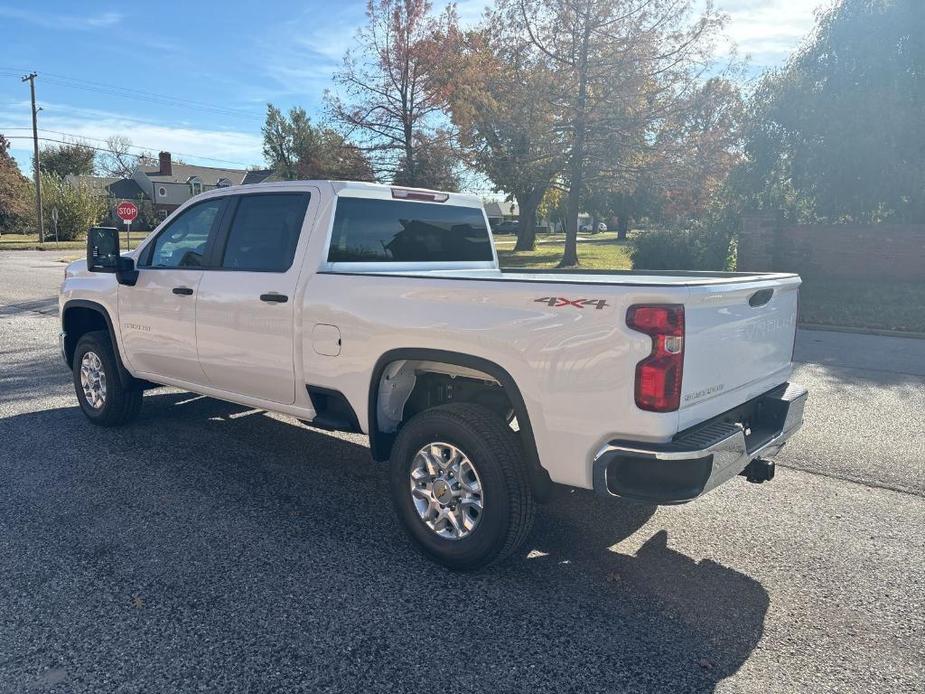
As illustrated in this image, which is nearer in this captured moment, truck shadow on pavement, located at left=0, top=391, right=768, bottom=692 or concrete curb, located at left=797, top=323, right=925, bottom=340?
truck shadow on pavement, located at left=0, top=391, right=768, bottom=692

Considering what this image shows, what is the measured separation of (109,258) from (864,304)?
46.8 feet

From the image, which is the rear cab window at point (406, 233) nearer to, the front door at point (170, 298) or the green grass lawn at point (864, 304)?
the front door at point (170, 298)

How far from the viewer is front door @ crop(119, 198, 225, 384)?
519 centimetres

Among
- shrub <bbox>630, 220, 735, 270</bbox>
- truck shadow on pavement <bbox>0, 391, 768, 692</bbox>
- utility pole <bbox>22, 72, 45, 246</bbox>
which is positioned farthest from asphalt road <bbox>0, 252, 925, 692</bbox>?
utility pole <bbox>22, 72, 45, 246</bbox>

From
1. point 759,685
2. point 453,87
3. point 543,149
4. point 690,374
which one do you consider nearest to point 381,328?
point 690,374

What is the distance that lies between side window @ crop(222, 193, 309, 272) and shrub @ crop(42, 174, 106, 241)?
50.7 m

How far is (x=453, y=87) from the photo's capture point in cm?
2492

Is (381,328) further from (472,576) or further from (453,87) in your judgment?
(453,87)

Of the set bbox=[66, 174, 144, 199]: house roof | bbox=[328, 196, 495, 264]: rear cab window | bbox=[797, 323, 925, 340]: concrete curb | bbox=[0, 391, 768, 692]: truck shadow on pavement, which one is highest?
bbox=[66, 174, 144, 199]: house roof

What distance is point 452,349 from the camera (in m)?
3.65

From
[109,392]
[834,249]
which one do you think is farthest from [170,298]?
[834,249]

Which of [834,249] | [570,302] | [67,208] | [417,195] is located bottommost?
[570,302]

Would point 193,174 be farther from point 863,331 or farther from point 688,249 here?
point 863,331

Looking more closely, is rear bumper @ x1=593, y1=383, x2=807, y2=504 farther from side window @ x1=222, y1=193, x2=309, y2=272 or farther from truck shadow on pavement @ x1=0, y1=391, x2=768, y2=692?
side window @ x1=222, y1=193, x2=309, y2=272
